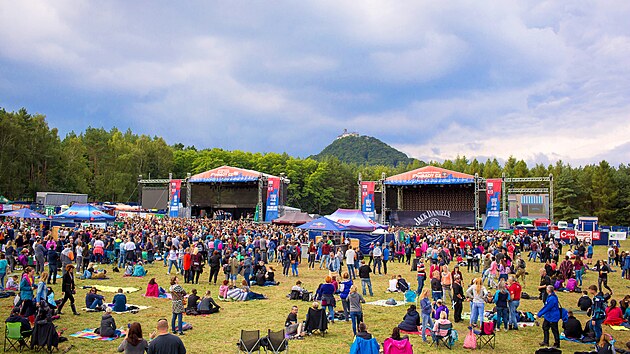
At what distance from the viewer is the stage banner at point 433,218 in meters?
48.2

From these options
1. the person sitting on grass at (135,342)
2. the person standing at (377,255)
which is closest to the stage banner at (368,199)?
the person standing at (377,255)

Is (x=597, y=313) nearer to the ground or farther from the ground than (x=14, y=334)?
farther from the ground

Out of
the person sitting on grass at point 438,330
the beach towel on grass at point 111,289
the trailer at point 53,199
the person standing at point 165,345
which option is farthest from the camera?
the trailer at point 53,199

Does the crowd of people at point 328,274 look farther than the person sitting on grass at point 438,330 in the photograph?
Yes

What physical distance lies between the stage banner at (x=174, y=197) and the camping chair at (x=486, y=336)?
45.6 metres

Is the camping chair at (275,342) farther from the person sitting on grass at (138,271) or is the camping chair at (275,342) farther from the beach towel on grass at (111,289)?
the person sitting on grass at (138,271)

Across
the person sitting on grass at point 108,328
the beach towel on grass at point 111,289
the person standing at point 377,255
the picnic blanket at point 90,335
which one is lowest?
the picnic blanket at point 90,335

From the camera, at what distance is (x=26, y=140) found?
189ft

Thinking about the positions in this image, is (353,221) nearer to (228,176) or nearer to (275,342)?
(275,342)

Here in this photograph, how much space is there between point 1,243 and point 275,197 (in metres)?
28.1

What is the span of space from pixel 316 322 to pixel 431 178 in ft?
127

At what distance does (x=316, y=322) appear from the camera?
423 inches

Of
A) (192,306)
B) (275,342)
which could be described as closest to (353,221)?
(192,306)

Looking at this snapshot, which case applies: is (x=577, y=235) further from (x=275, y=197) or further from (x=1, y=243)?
(x=1, y=243)
